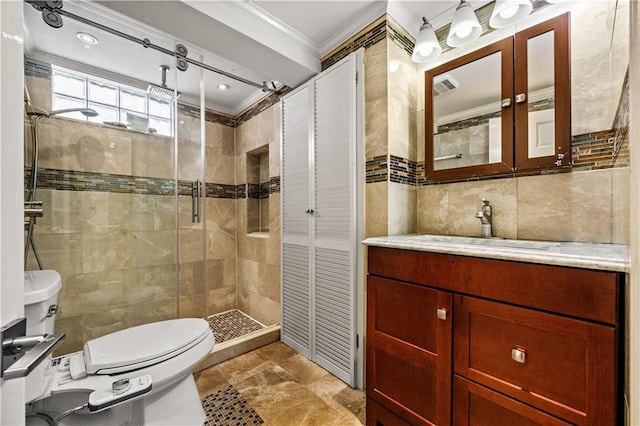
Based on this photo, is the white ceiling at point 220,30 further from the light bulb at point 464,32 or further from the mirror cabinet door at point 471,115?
the mirror cabinet door at point 471,115

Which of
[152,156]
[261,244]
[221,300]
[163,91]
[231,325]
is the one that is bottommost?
[231,325]

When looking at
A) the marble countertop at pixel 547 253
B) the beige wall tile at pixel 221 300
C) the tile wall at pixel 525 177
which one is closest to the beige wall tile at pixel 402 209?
the tile wall at pixel 525 177

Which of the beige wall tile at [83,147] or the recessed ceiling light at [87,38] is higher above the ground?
the recessed ceiling light at [87,38]

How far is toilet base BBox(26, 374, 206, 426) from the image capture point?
106cm

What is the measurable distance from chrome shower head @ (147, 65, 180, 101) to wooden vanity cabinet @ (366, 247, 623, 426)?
1.86 metres

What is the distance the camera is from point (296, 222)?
218cm

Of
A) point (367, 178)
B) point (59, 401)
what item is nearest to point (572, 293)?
point (367, 178)

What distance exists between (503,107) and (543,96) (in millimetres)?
162

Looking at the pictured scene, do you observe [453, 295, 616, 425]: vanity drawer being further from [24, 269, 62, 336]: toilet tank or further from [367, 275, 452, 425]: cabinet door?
[24, 269, 62, 336]: toilet tank

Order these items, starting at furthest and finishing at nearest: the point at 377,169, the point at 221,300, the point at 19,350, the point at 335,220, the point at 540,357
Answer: the point at 221,300 → the point at 335,220 → the point at 377,169 → the point at 540,357 → the point at 19,350

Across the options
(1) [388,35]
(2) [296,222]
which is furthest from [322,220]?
(1) [388,35]

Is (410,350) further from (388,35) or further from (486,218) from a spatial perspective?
(388,35)

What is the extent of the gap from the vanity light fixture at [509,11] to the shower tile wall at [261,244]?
5.88ft

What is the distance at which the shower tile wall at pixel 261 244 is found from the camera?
8.89 ft
